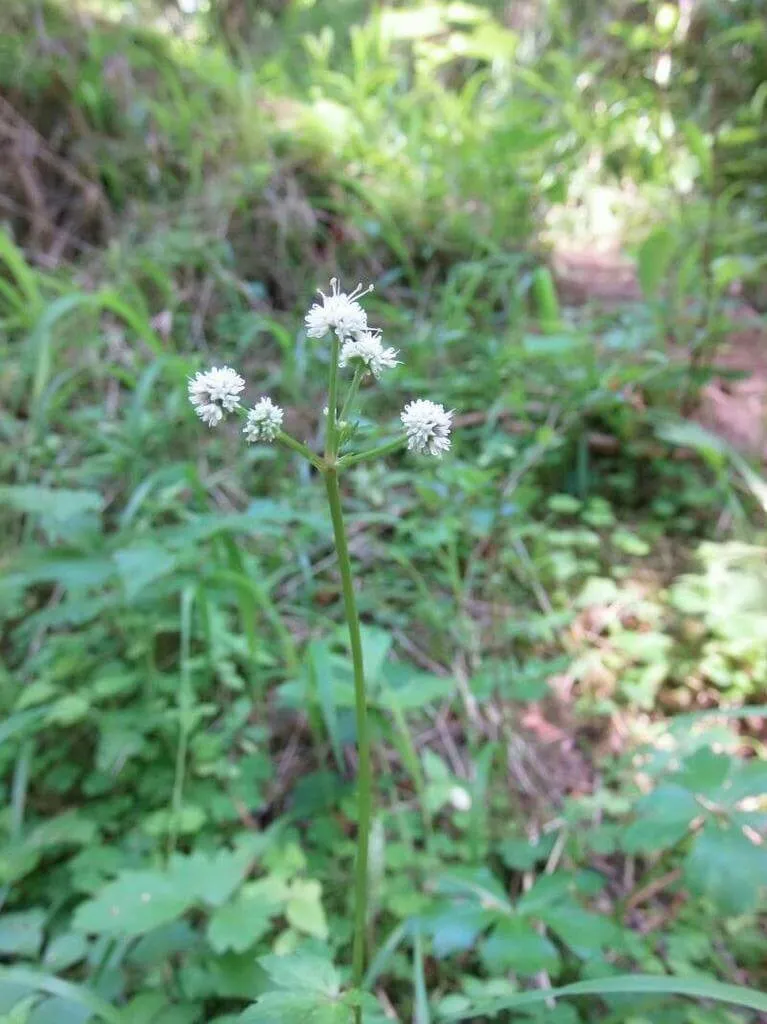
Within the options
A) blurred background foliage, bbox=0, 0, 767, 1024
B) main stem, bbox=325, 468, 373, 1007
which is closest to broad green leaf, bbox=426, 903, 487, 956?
blurred background foliage, bbox=0, 0, 767, 1024

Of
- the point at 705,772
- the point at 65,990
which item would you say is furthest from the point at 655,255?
the point at 65,990

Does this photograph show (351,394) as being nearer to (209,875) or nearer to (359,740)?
(359,740)

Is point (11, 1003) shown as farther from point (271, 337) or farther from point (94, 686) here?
point (271, 337)

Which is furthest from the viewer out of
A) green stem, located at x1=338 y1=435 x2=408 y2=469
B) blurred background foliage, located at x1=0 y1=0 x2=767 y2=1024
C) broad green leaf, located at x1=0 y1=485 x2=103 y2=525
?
broad green leaf, located at x1=0 y1=485 x2=103 y2=525

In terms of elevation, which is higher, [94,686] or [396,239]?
[396,239]

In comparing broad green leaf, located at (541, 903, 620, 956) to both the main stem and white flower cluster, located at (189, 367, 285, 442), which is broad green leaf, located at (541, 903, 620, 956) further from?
white flower cluster, located at (189, 367, 285, 442)

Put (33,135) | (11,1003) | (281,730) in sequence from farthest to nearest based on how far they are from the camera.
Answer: (33,135), (281,730), (11,1003)

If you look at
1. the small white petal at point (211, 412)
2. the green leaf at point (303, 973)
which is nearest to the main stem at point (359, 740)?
the green leaf at point (303, 973)

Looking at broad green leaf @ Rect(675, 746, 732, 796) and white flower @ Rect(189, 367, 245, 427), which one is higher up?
white flower @ Rect(189, 367, 245, 427)

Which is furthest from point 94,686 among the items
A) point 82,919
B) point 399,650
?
point 399,650

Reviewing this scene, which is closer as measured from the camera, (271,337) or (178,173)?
(271,337)
